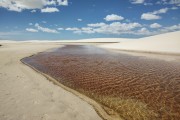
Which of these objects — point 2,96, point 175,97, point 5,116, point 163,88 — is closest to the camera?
point 5,116

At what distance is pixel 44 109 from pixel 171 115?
174 inches

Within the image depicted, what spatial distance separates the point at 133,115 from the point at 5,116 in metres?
4.19

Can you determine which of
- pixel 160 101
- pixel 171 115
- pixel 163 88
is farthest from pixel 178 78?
pixel 171 115

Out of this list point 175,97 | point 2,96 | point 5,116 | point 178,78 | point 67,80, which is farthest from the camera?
point 178,78

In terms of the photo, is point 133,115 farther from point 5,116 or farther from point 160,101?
point 5,116

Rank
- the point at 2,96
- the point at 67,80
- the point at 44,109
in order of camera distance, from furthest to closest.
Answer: the point at 67,80 < the point at 2,96 < the point at 44,109

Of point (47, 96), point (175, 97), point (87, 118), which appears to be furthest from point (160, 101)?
point (47, 96)

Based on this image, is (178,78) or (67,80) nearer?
(67,80)

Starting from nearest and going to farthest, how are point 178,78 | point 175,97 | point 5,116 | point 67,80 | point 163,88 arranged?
point 5,116
point 175,97
point 163,88
point 67,80
point 178,78

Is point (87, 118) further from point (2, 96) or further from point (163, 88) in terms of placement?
point (163, 88)

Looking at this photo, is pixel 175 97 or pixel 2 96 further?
pixel 175 97

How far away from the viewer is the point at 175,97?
9.12m

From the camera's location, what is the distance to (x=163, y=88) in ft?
35.0

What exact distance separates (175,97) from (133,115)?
10.2ft
